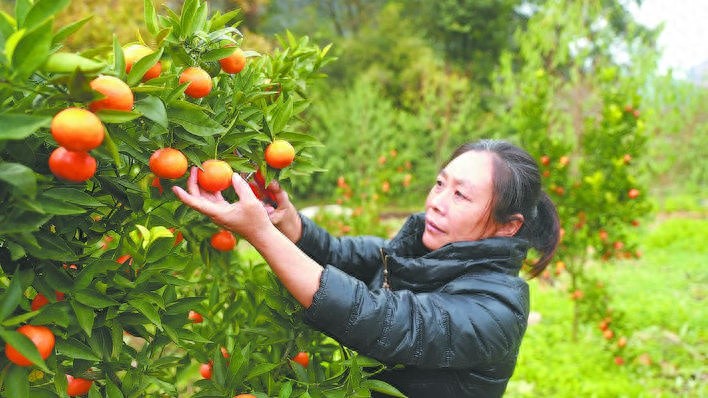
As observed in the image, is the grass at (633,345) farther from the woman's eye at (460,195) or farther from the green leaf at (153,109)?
the green leaf at (153,109)

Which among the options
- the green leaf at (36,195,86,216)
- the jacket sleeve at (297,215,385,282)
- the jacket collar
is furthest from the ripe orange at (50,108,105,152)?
the jacket sleeve at (297,215,385,282)

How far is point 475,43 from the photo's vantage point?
51.5 feet

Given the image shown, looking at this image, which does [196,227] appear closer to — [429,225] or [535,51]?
[429,225]

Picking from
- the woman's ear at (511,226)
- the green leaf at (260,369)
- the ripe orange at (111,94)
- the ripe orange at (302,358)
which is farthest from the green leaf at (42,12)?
the woman's ear at (511,226)

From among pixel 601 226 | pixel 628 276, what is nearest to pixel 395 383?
pixel 601 226

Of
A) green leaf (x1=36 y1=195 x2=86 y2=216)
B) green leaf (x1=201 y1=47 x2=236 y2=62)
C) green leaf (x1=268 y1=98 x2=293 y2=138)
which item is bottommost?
green leaf (x1=36 y1=195 x2=86 y2=216)

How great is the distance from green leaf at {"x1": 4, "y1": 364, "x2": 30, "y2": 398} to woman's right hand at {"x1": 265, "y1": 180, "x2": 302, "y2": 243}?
76 cm

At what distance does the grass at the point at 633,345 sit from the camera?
Result: 152 inches

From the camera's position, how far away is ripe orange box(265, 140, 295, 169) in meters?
1.33

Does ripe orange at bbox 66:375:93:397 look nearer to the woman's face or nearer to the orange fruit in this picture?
the orange fruit

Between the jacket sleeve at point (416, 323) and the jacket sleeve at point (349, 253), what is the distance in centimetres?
60

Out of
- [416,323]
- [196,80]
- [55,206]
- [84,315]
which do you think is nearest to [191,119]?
[196,80]

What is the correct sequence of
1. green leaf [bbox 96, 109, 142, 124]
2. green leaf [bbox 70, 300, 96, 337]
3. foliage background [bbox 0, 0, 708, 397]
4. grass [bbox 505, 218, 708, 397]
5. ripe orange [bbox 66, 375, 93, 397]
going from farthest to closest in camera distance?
foliage background [bbox 0, 0, 708, 397] < grass [bbox 505, 218, 708, 397] < ripe orange [bbox 66, 375, 93, 397] < green leaf [bbox 70, 300, 96, 337] < green leaf [bbox 96, 109, 142, 124]

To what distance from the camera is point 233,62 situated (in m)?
1.29
